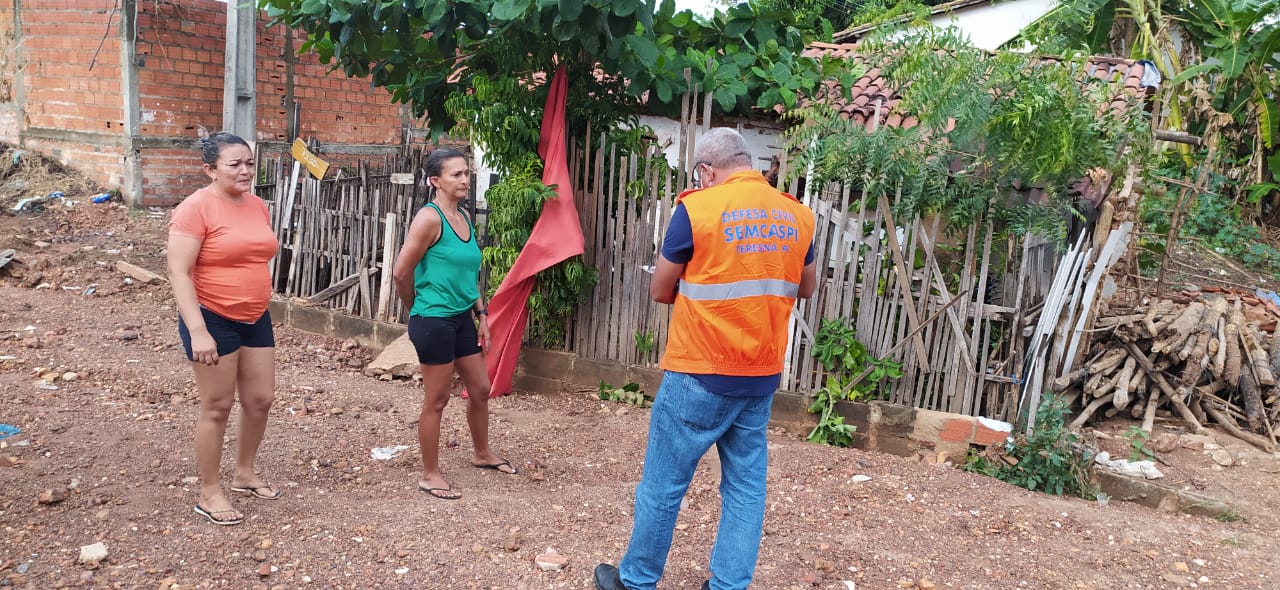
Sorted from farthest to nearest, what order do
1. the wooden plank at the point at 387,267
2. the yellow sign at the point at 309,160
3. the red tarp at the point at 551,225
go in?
the yellow sign at the point at 309,160, the wooden plank at the point at 387,267, the red tarp at the point at 551,225

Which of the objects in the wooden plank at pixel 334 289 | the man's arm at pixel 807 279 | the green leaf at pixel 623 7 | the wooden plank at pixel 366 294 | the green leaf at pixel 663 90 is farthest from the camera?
the wooden plank at pixel 334 289

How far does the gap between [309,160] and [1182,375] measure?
6550mm

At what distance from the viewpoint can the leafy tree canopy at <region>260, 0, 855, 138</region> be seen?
5.16m

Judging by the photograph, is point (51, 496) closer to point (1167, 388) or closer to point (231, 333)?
point (231, 333)

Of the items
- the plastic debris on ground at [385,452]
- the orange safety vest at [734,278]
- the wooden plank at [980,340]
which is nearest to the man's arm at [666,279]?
the orange safety vest at [734,278]

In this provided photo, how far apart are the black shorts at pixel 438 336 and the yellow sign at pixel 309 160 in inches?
137

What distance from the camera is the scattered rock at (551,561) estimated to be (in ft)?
11.8

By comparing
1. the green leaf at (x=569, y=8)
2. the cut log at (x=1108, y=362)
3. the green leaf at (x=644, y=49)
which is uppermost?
the green leaf at (x=569, y=8)

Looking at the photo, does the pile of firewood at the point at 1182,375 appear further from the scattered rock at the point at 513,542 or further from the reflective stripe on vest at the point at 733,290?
the scattered rock at the point at 513,542

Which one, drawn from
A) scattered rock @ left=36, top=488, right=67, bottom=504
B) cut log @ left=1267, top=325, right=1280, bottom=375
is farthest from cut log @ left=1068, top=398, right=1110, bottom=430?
scattered rock @ left=36, top=488, right=67, bottom=504

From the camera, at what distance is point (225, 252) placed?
3.60 metres

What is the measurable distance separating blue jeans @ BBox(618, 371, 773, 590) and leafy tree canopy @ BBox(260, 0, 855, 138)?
2666 millimetres

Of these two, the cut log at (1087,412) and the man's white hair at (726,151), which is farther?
the cut log at (1087,412)

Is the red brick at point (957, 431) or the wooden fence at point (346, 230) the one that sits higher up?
the wooden fence at point (346, 230)
